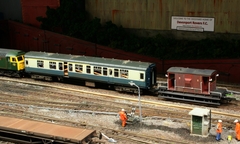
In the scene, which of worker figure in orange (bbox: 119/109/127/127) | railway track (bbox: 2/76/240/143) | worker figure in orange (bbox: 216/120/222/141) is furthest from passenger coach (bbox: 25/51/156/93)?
worker figure in orange (bbox: 216/120/222/141)

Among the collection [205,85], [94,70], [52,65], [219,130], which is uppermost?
[52,65]

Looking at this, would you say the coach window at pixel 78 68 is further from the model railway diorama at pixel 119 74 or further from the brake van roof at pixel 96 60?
the brake van roof at pixel 96 60

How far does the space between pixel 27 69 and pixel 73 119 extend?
12699 millimetres

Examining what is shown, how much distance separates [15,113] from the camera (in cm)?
2702

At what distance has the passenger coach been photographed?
3061cm

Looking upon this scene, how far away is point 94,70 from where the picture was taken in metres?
32.4

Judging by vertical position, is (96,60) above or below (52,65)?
above

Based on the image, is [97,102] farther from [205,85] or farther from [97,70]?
[205,85]

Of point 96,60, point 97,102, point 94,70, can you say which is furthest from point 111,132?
point 96,60

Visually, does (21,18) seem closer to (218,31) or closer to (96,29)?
(96,29)

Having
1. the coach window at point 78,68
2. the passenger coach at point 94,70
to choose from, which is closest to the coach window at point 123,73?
the passenger coach at point 94,70

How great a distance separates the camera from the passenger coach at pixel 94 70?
1205 inches

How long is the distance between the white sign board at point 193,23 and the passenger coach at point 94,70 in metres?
9.79

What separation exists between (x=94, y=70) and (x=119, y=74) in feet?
8.41
